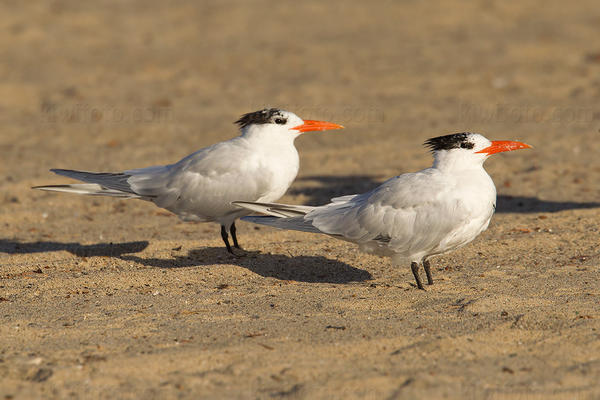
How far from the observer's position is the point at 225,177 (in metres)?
5.99

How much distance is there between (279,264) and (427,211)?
137cm

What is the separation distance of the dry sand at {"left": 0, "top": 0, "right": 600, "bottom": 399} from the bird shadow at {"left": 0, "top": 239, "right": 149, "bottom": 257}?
0.04 metres

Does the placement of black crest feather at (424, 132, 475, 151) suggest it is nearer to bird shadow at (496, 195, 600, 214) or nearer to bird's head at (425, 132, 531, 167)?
bird's head at (425, 132, 531, 167)

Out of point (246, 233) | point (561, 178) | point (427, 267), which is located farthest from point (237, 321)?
point (561, 178)

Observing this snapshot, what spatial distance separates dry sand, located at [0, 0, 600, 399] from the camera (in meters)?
3.81

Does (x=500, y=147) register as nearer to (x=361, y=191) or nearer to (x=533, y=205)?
(x=533, y=205)

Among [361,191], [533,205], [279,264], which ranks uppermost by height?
[361,191]

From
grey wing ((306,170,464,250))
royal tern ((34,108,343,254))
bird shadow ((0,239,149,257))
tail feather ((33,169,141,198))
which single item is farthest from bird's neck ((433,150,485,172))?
bird shadow ((0,239,149,257))

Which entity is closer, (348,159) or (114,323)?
(114,323)

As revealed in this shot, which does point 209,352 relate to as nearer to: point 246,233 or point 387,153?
point 246,233

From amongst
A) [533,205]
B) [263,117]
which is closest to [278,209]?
[263,117]

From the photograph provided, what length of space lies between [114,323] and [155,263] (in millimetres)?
1536

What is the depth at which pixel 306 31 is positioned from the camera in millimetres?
15969

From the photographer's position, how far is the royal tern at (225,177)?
598cm
